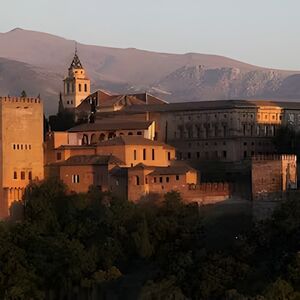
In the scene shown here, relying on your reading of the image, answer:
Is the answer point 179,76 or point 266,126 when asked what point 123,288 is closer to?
point 266,126

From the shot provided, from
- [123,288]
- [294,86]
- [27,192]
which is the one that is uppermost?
[294,86]

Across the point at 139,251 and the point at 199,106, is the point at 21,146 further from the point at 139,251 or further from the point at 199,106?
the point at 199,106

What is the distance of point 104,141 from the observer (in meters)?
62.5

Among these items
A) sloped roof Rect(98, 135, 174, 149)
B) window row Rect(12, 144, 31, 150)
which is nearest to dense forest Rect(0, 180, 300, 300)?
window row Rect(12, 144, 31, 150)

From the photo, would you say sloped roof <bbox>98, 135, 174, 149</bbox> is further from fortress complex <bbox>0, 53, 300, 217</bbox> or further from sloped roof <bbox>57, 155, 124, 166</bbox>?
sloped roof <bbox>57, 155, 124, 166</bbox>

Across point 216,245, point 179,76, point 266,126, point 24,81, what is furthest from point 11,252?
point 179,76

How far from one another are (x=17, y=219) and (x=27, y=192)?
1261 mm

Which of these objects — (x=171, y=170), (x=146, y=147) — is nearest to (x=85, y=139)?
(x=146, y=147)

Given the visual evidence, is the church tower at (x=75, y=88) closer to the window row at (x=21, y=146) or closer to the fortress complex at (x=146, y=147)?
the fortress complex at (x=146, y=147)

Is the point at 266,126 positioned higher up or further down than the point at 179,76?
further down

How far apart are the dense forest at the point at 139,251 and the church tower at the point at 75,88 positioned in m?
18.0

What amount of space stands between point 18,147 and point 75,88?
16.6 meters

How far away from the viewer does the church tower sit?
253 feet

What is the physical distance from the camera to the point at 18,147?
61344mm
